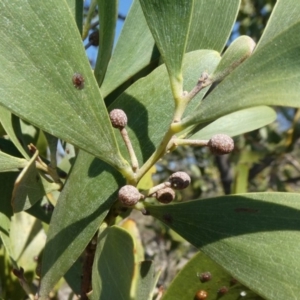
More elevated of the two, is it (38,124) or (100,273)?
(38,124)

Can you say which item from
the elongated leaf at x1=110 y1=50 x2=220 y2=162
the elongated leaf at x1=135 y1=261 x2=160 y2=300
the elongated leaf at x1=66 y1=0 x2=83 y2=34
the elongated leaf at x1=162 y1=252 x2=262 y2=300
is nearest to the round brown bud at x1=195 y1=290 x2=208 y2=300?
the elongated leaf at x1=162 y1=252 x2=262 y2=300

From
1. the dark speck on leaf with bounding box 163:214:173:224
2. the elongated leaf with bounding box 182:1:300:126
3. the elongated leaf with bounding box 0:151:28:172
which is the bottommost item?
the dark speck on leaf with bounding box 163:214:173:224

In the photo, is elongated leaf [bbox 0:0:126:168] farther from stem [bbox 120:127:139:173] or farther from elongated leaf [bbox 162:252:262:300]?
elongated leaf [bbox 162:252:262:300]

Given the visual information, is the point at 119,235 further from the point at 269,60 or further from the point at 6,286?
the point at 6,286

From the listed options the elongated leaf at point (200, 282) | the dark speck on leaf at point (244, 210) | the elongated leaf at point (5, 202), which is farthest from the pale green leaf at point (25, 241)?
the dark speck on leaf at point (244, 210)

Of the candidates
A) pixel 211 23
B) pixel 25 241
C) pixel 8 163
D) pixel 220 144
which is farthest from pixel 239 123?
pixel 25 241

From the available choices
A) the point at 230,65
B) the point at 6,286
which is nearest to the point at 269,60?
the point at 230,65
